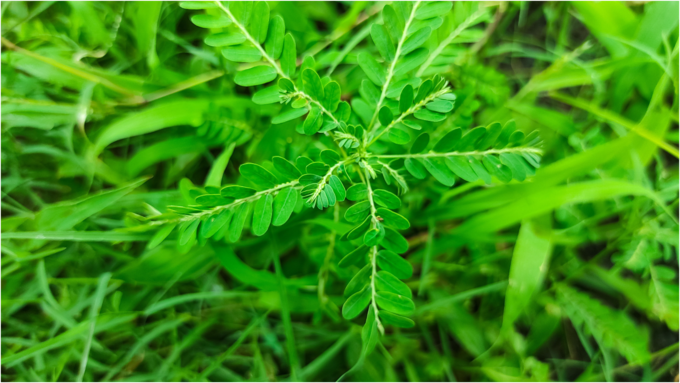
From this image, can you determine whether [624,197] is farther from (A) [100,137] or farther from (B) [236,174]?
(A) [100,137]

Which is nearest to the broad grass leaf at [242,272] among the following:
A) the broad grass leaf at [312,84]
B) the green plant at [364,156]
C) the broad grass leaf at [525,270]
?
the green plant at [364,156]

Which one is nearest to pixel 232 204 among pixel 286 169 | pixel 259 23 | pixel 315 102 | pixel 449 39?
pixel 286 169

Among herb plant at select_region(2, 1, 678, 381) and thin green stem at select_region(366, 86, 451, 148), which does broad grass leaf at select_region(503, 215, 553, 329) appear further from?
thin green stem at select_region(366, 86, 451, 148)

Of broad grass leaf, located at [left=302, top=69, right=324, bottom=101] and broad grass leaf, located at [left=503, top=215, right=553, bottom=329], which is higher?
broad grass leaf, located at [left=302, top=69, right=324, bottom=101]

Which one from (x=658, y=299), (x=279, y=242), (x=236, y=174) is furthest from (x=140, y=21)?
(x=658, y=299)

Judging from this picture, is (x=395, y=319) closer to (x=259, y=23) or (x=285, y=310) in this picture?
(x=285, y=310)

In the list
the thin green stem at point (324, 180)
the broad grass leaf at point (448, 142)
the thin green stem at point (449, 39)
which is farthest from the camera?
the thin green stem at point (449, 39)

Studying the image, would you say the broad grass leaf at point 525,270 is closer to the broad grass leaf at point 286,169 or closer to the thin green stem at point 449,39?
the thin green stem at point 449,39

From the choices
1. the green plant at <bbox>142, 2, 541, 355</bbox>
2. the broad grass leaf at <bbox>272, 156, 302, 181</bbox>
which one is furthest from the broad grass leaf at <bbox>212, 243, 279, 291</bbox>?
the broad grass leaf at <bbox>272, 156, 302, 181</bbox>
